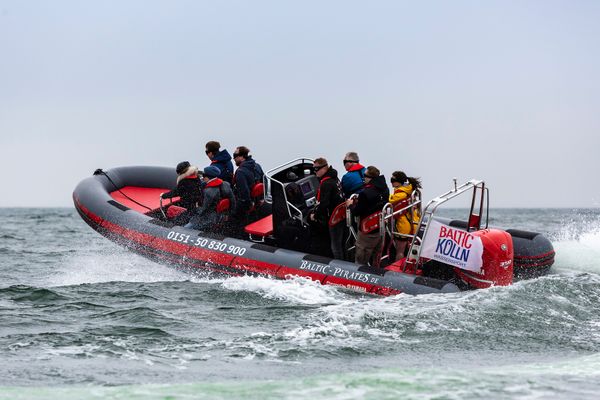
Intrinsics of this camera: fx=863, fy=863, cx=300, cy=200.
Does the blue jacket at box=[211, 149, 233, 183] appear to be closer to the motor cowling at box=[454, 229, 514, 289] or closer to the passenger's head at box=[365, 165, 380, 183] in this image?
the passenger's head at box=[365, 165, 380, 183]

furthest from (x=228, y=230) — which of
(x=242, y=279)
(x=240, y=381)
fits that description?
(x=240, y=381)

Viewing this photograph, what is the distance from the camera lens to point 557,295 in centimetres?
795

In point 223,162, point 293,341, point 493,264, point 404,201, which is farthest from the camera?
point 223,162

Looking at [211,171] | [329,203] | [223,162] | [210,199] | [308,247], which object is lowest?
[308,247]

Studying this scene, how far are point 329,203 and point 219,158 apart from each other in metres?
2.05

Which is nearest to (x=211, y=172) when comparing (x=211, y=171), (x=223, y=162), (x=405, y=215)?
(x=211, y=171)

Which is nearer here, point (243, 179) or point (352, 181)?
point (352, 181)

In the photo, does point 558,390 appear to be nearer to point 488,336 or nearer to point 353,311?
point 488,336

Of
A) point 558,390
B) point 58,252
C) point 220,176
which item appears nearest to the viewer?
point 558,390

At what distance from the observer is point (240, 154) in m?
9.95

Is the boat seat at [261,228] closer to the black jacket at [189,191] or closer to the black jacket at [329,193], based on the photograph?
the black jacket at [189,191]

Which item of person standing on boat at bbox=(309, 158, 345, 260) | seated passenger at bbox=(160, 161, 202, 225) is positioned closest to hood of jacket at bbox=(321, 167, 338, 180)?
person standing on boat at bbox=(309, 158, 345, 260)

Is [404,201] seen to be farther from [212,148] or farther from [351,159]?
[212,148]

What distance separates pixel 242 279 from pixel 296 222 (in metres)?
0.88
